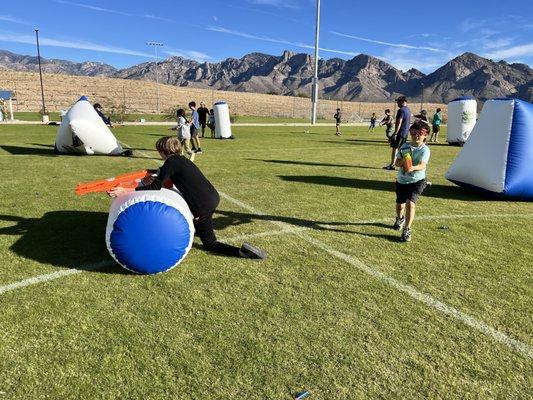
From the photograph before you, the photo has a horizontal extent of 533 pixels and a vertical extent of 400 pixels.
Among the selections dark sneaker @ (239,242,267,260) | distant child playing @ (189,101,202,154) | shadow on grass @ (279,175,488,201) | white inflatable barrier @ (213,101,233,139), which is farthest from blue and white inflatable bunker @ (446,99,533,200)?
white inflatable barrier @ (213,101,233,139)

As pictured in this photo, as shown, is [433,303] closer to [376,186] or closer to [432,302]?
[432,302]

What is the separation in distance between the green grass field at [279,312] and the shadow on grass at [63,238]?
0.03m

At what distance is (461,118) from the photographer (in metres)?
23.7

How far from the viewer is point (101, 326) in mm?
3568

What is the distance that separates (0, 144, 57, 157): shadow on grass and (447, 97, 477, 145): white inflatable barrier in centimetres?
2143

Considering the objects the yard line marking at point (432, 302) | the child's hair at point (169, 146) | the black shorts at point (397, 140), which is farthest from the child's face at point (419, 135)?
the black shorts at point (397, 140)

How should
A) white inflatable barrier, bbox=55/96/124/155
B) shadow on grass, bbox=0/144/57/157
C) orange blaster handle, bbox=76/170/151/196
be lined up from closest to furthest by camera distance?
orange blaster handle, bbox=76/170/151/196, white inflatable barrier, bbox=55/96/124/155, shadow on grass, bbox=0/144/57/157

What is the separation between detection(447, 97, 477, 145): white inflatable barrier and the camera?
2334cm

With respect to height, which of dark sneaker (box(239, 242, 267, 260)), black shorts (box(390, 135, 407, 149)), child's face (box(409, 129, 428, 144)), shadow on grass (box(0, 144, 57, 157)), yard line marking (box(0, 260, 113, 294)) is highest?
child's face (box(409, 129, 428, 144))

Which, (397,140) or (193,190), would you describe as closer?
(193,190)

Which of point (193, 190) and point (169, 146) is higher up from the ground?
point (169, 146)

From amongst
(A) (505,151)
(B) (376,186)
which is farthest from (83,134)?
(A) (505,151)

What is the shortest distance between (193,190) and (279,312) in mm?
1968

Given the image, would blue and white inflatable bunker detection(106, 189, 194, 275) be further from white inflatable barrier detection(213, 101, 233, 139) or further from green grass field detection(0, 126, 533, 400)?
white inflatable barrier detection(213, 101, 233, 139)
